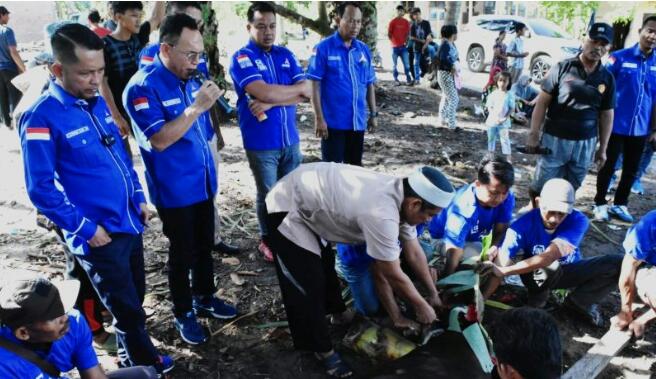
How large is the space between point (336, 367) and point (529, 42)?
44.1 ft

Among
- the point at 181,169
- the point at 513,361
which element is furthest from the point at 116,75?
the point at 513,361

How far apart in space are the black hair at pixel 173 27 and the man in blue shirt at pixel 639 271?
2968mm

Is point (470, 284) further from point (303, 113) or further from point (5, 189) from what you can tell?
point (303, 113)

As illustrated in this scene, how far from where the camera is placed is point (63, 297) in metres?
2.08

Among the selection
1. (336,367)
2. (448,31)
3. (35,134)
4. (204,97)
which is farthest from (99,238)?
(448,31)

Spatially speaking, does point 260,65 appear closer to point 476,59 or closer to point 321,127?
point 321,127

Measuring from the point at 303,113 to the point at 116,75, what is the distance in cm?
563

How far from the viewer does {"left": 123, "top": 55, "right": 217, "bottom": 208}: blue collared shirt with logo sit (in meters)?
2.69

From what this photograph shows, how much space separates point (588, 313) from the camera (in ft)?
11.5

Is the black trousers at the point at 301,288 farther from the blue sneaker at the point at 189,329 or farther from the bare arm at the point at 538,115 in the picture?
the bare arm at the point at 538,115

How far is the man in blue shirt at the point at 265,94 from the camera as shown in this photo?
3.67 m

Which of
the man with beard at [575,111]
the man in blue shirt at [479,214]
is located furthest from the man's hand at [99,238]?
the man with beard at [575,111]

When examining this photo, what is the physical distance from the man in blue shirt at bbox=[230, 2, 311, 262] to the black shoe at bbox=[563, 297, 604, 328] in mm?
2428

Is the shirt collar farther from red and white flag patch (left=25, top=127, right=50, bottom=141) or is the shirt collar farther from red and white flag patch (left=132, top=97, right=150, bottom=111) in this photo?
red and white flag patch (left=132, top=97, right=150, bottom=111)
